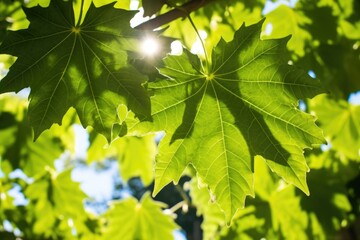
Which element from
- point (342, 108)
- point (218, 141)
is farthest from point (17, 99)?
point (342, 108)

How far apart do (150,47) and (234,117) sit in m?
0.42

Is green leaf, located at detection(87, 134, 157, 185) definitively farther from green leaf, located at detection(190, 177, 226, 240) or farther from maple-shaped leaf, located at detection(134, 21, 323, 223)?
maple-shaped leaf, located at detection(134, 21, 323, 223)

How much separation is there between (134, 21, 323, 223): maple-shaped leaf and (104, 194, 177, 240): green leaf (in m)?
1.60

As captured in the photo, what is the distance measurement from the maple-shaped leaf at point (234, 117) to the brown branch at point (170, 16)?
165 mm

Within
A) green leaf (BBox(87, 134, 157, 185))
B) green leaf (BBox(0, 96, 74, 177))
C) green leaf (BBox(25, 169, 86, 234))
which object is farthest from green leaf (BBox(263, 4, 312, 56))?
green leaf (BBox(25, 169, 86, 234))

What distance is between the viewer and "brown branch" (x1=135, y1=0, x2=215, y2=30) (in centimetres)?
173

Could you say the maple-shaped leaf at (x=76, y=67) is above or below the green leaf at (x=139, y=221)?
above

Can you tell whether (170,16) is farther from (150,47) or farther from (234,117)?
(234,117)

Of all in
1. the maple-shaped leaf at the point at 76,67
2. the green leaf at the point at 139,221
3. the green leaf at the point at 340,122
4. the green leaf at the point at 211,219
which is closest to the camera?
the maple-shaped leaf at the point at 76,67

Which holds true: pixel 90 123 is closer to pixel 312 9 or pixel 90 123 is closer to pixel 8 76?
pixel 8 76

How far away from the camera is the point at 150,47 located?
163cm

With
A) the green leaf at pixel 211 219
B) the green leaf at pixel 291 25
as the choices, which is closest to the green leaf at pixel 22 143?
the green leaf at pixel 211 219

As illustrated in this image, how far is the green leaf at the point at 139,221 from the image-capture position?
10.8ft

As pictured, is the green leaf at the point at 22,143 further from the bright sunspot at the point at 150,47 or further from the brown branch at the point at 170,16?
the bright sunspot at the point at 150,47
